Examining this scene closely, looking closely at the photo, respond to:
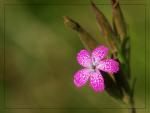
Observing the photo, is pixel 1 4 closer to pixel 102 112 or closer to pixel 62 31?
pixel 62 31

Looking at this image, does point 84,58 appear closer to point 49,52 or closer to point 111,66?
point 111,66

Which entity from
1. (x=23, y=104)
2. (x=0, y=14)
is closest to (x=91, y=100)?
(x=23, y=104)

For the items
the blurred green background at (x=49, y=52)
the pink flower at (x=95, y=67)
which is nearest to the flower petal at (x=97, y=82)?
the pink flower at (x=95, y=67)

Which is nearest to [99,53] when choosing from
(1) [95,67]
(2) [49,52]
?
(1) [95,67]

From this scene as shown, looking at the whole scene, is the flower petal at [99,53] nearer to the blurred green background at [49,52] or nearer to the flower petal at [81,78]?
the flower petal at [81,78]

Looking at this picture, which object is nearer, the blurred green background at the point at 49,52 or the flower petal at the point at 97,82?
the flower petal at the point at 97,82

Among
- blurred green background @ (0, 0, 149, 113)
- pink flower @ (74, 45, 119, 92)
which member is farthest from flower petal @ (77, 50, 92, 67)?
blurred green background @ (0, 0, 149, 113)
